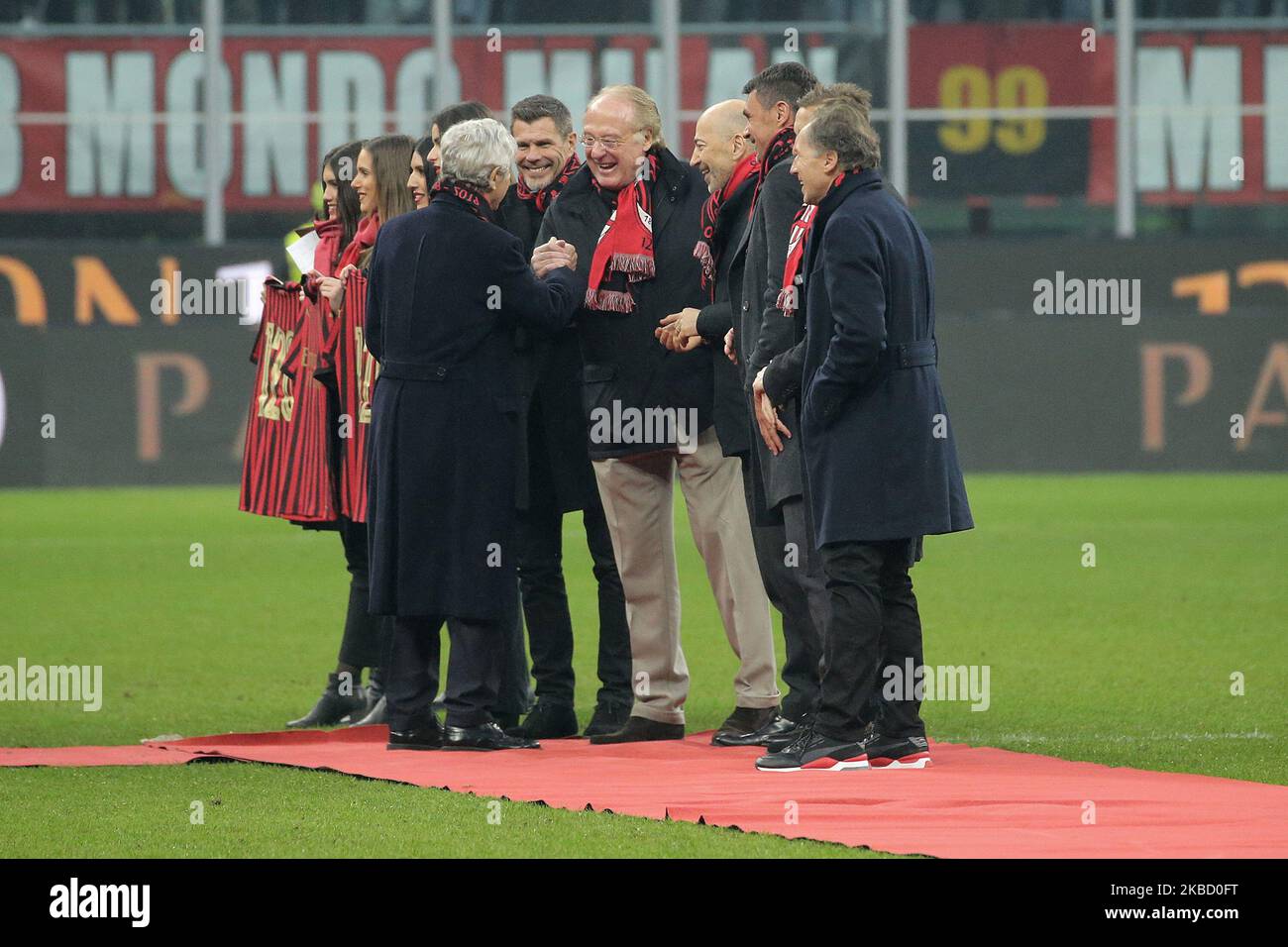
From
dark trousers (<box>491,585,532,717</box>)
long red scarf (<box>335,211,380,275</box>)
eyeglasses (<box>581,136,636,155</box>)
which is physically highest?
eyeglasses (<box>581,136,636,155</box>)

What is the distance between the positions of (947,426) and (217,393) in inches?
592

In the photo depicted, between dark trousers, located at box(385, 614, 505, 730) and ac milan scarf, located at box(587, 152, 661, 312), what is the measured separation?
1.11 metres

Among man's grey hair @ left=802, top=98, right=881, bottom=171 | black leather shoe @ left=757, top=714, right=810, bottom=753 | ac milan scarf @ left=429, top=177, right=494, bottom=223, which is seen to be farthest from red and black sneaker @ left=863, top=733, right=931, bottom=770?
ac milan scarf @ left=429, top=177, right=494, bottom=223

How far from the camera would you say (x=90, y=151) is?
2597 centimetres

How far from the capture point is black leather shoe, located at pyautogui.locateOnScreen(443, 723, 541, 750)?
22.8 ft

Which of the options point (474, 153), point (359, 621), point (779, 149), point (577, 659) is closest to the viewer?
point (779, 149)

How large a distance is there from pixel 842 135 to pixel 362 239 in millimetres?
2299

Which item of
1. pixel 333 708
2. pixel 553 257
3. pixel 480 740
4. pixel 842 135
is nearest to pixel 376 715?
pixel 333 708

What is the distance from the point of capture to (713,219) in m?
7.14

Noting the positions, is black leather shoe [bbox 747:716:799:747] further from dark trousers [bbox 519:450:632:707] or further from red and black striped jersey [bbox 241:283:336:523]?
red and black striped jersey [bbox 241:283:336:523]

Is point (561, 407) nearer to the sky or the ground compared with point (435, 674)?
nearer to the sky

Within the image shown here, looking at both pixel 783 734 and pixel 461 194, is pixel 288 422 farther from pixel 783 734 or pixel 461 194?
pixel 783 734

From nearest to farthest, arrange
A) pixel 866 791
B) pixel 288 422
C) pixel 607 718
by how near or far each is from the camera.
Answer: pixel 866 791, pixel 607 718, pixel 288 422

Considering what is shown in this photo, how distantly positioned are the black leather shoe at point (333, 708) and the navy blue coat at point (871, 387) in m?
2.33
